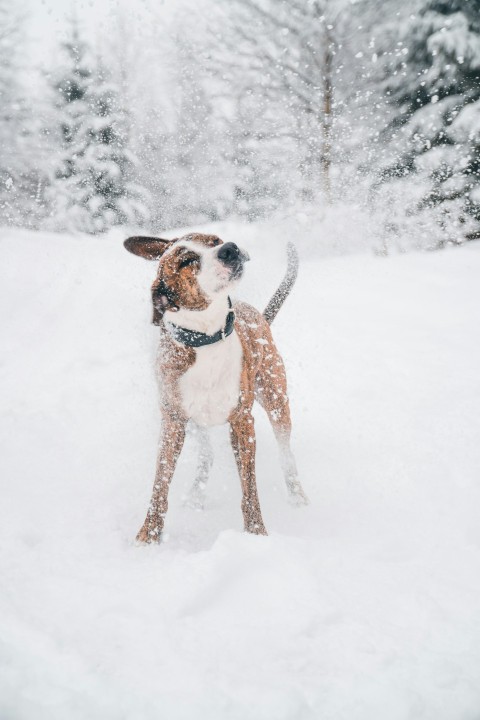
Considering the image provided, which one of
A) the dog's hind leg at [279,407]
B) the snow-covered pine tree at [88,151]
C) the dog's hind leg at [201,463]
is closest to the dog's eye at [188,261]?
the dog's hind leg at [279,407]

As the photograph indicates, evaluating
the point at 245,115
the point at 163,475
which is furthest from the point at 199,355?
the point at 245,115

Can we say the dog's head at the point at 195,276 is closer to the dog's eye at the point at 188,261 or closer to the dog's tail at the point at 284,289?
the dog's eye at the point at 188,261

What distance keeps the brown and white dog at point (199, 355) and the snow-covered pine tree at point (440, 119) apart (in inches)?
303

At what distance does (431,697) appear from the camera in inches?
42.7

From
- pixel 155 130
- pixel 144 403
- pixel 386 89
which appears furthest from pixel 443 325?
pixel 155 130

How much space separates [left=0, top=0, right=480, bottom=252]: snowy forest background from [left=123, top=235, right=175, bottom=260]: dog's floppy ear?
7.51 m

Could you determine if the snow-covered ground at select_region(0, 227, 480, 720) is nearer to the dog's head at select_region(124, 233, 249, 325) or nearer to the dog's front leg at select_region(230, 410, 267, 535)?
the dog's front leg at select_region(230, 410, 267, 535)

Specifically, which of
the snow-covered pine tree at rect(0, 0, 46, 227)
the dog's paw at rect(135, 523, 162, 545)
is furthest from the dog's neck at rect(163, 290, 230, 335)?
the snow-covered pine tree at rect(0, 0, 46, 227)

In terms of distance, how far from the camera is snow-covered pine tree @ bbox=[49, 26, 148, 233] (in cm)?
1212

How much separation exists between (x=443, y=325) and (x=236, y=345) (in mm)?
3780

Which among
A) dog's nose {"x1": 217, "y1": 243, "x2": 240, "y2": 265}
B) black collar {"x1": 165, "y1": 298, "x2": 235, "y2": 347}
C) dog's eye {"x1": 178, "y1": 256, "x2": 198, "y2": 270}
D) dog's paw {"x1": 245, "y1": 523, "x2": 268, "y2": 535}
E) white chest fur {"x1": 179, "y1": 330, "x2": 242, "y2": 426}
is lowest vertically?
dog's paw {"x1": 245, "y1": 523, "x2": 268, "y2": 535}

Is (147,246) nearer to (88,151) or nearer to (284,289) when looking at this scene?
(284,289)

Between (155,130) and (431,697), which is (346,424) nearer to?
(431,697)

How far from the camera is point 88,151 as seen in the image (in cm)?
1213
